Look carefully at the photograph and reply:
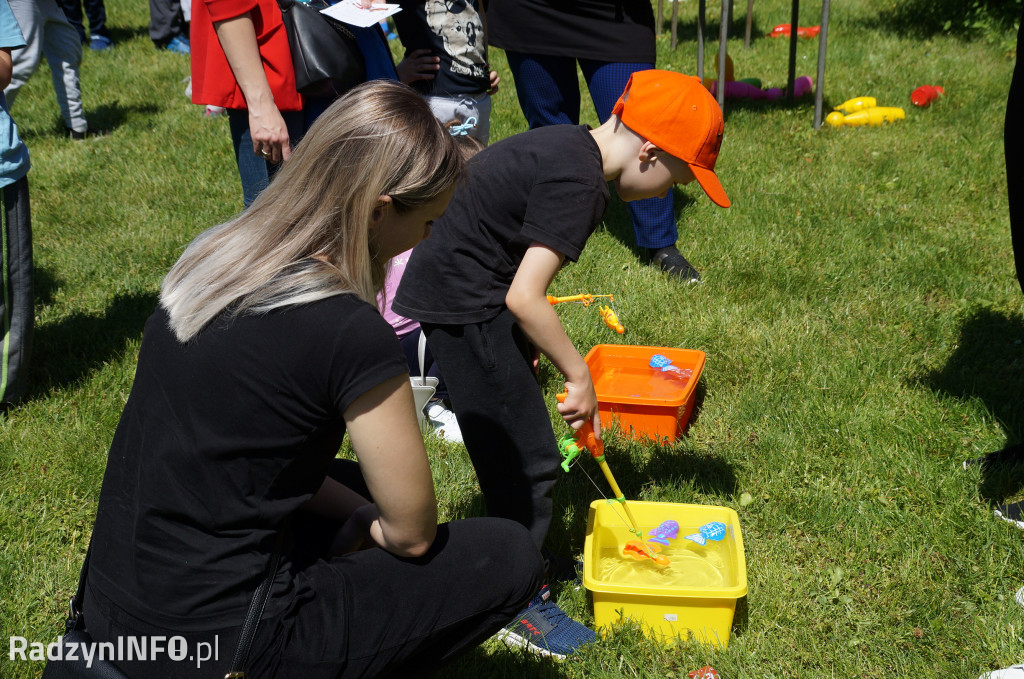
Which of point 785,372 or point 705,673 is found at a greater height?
point 705,673

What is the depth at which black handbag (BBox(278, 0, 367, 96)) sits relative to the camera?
2965 millimetres

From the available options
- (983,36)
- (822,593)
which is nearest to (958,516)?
(822,593)

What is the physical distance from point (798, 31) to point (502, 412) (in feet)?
23.4

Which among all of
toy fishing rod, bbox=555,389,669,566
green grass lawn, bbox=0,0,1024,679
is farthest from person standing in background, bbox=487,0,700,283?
→ toy fishing rod, bbox=555,389,669,566

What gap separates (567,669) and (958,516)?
4.02 ft

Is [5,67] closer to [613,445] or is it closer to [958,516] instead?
[613,445]

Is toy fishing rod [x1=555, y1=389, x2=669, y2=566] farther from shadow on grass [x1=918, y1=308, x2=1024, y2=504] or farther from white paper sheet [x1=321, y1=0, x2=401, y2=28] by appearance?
white paper sheet [x1=321, y1=0, x2=401, y2=28]

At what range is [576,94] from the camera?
407cm

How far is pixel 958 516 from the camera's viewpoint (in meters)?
2.52

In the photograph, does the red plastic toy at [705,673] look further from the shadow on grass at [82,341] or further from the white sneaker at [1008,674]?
the shadow on grass at [82,341]

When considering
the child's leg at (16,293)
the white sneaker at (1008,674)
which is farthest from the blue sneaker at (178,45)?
the white sneaker at (1008,674)

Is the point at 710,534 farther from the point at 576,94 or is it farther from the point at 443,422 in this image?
the point at 576,94

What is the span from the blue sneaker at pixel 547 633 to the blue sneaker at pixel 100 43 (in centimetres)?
894

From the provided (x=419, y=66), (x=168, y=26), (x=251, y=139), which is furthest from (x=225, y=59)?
(x=168, y=26)
